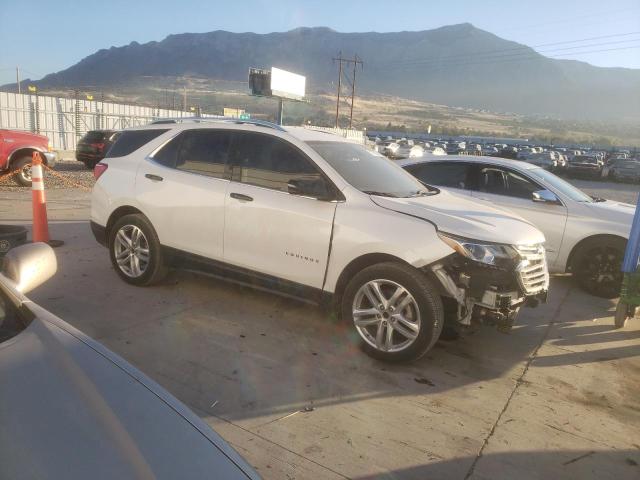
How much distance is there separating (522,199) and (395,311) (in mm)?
3809

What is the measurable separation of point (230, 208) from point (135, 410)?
2987mm

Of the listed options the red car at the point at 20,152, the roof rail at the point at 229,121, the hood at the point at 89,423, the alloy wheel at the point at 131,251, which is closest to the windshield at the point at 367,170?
the roof rail at the point at 229,121

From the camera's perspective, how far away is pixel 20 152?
447 inches

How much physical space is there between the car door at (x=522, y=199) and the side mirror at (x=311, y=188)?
3.52 m

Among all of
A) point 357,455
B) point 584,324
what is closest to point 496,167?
point 584,324

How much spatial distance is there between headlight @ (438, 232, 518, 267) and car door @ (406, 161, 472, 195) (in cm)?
351

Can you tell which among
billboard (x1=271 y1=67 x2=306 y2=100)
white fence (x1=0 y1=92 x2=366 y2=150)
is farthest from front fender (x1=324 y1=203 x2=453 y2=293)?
billboard (x1=271 y1=67 x2=306 y2=100)

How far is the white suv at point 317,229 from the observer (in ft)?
11.9

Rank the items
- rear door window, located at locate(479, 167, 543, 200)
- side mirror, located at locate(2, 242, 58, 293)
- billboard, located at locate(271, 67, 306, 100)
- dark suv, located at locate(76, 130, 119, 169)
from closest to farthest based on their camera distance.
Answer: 1. side mirror, located at locate(2, 242, 58, 293)
2. rear door window, located at locate(479, 167, 543, 200)
3. dark suv, located at locate(76, 130, 119, 169)
4. billboard, located at locate(271, 67, 306, 100)

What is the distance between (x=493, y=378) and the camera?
380 cm

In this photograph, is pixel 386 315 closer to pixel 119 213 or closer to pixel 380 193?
pixel 380 193

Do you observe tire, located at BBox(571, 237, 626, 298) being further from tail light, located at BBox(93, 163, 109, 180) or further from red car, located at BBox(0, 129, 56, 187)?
red car, located at BBox(0, 129, 56, 187)

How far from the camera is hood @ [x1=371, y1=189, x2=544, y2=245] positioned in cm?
366

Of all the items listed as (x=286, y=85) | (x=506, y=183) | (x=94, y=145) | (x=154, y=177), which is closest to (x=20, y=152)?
(x=94, y=145)
